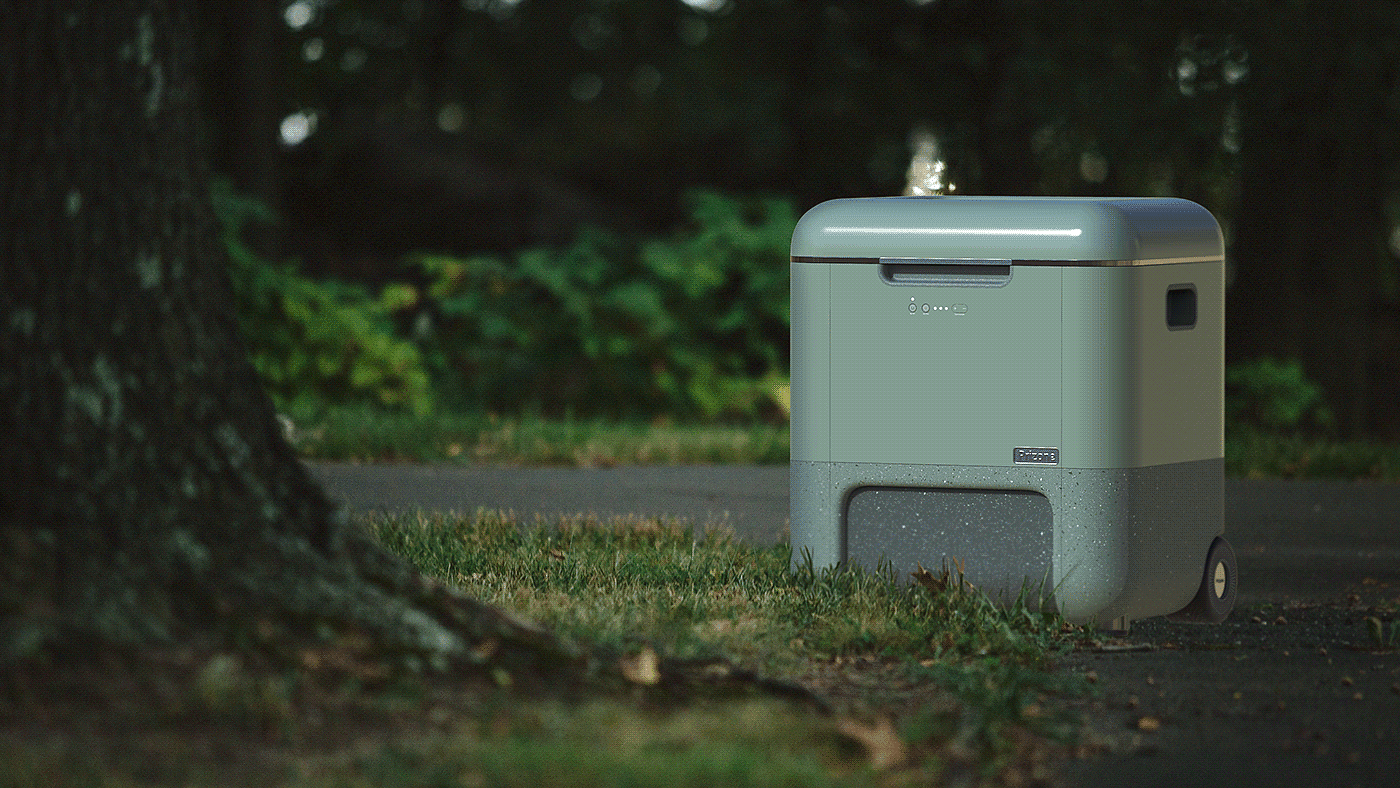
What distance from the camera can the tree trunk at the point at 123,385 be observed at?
4.01 meters

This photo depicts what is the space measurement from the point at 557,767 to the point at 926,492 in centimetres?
248

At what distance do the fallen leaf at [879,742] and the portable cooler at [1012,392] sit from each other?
166 centimetres

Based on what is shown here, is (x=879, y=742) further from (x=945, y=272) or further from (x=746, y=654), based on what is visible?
Answer: (x=945, y=272)

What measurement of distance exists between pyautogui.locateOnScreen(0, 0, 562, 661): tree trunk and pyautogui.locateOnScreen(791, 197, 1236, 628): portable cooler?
1895 mm

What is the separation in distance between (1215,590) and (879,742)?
2.55m

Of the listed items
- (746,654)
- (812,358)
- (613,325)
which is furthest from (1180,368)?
(613,325)

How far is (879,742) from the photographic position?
158 inches

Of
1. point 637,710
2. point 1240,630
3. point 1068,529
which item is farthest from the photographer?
point 1240,630

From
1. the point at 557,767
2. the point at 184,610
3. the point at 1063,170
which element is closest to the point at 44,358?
the point at 184,610

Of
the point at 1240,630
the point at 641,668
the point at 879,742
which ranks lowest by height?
the point at 1240,630

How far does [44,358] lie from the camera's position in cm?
405

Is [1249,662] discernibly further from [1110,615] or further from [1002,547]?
[1002,547]

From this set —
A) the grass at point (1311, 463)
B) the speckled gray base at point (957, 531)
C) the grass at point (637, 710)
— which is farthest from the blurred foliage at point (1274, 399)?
the grass at point (637, 710)

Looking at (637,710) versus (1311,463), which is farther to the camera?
(1311,463)
